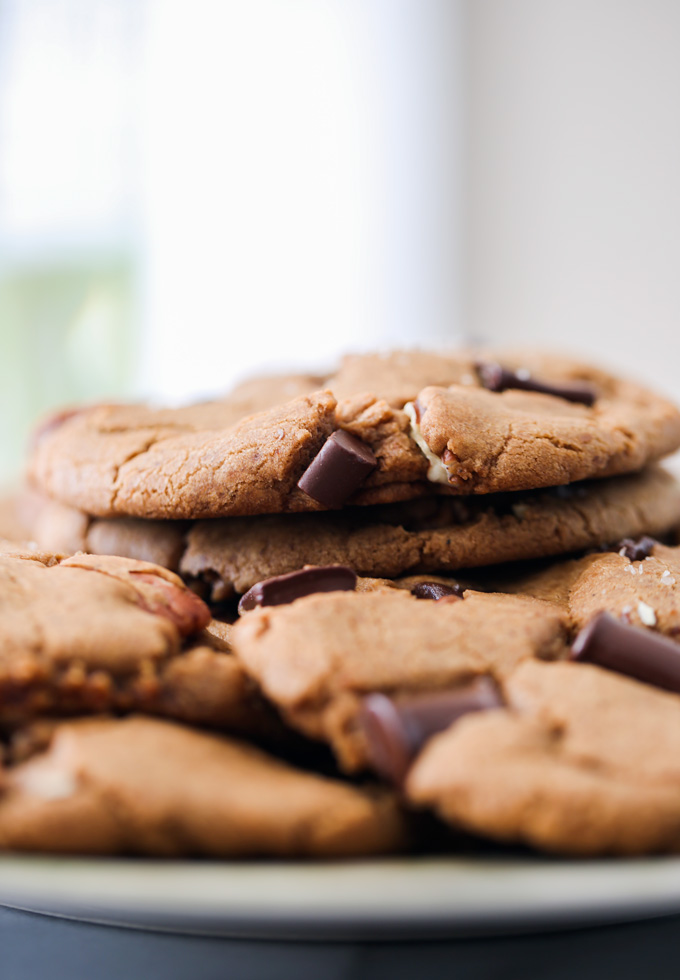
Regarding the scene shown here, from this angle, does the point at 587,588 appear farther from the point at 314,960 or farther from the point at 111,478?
the point at 111,478

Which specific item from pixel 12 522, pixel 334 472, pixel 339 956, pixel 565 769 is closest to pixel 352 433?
pixel 334 472

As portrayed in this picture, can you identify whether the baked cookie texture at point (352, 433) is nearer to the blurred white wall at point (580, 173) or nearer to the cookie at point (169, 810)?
the cookie at point (169, 810)

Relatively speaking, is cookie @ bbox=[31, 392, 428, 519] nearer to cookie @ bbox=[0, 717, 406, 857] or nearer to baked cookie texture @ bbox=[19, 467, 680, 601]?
baked cookie texture @ bbox=[19, 467, 680, 601]

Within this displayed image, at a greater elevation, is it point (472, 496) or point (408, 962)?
point (472, 496)

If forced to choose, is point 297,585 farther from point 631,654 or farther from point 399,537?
point 631,654

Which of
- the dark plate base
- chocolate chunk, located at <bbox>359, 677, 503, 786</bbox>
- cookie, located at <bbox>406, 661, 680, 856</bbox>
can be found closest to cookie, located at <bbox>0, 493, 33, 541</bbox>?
the dark plate base

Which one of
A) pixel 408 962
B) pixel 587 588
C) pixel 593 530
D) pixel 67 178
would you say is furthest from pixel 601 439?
pixel 67 178
